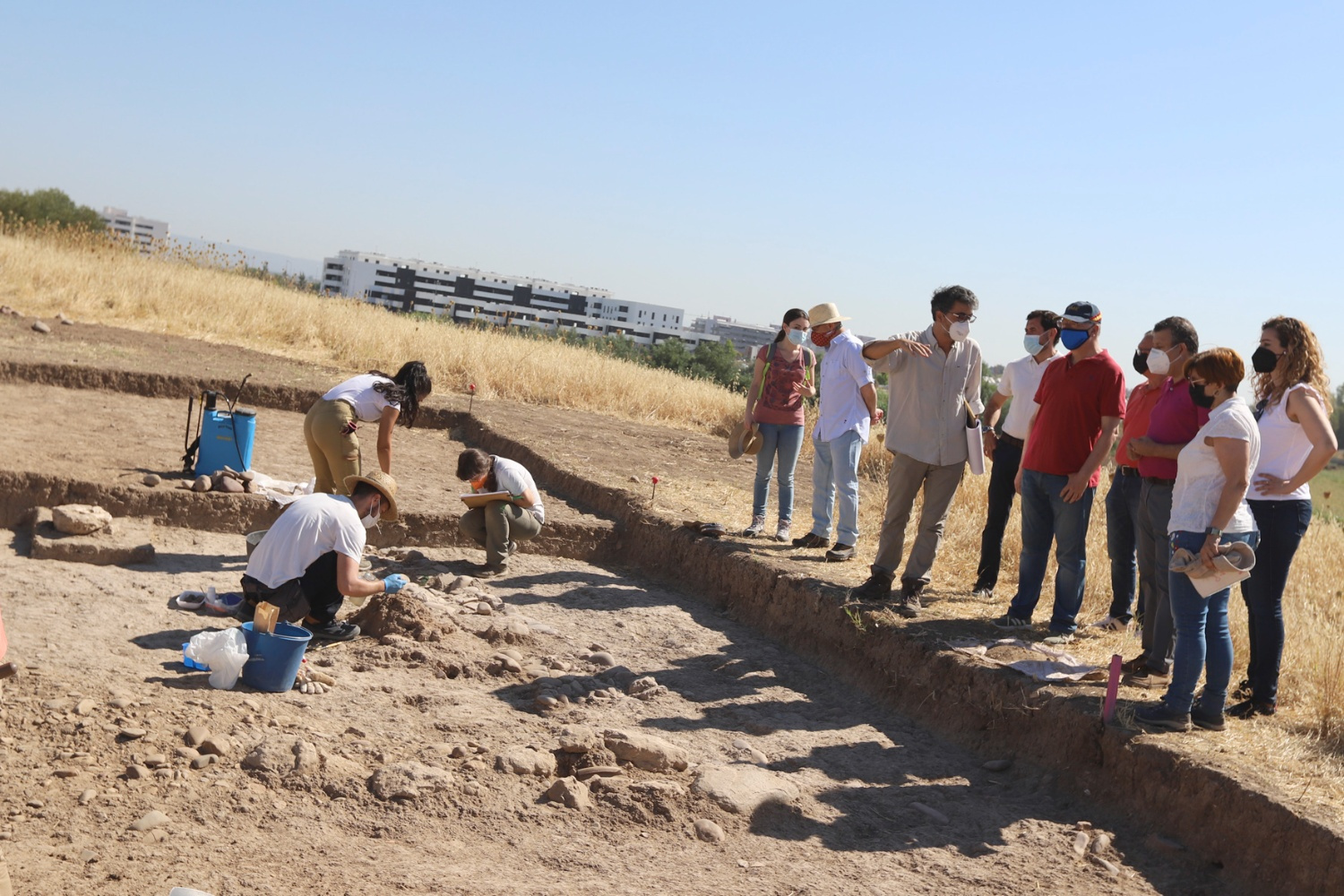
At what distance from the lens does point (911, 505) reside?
6.33 meters

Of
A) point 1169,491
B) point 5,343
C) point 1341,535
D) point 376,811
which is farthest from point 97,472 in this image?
point 1341,535

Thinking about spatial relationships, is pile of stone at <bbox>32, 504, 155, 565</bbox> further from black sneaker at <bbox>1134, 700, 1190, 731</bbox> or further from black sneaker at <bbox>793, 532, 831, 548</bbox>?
black sneaker at <bbox>1134, 700, 1190, 731</bbox>

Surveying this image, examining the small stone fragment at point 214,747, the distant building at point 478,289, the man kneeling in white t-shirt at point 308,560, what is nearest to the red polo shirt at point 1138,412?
the man kneeling in white t-shirt at point 308,560

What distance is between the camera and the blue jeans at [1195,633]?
4586mm

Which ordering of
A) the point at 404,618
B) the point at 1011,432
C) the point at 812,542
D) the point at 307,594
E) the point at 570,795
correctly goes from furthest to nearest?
1. the point at 812,542
2. the point at 1011,432
3. the point at 404,618
4. the point at 307,594
5. the point at 570,795

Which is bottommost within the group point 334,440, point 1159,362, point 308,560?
point 308,560

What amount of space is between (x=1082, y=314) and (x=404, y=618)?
3990 mm

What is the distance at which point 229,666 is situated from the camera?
485 cm

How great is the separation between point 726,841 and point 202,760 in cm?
197

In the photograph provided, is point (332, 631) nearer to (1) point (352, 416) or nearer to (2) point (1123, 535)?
(1) point (352, 416)

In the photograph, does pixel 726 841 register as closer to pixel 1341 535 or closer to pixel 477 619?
pixel 477 619

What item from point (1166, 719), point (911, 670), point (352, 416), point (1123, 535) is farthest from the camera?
point (352, 416)

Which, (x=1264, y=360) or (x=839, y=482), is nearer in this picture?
(x=1264, y=360)

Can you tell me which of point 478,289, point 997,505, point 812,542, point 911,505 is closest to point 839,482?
point 812,542
